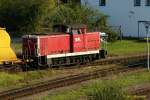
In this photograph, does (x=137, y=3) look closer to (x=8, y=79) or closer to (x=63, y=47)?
(x=63, y=47)

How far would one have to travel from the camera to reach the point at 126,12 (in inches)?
2173

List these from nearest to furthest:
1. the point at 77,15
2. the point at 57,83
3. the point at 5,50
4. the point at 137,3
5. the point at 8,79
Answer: the point at 57,83 < the point at 8,79 < the point at 5,50 < the point at 77,15 < the point at 137,3

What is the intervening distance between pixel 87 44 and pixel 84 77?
674cm

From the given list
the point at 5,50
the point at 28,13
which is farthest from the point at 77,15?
the point at 5,50

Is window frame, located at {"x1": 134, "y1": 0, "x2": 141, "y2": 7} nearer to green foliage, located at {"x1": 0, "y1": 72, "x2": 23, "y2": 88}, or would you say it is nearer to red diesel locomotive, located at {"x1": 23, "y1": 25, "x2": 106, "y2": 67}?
red diesel locomotive, located at {"x1": 23, "y1": 25, "x2": 106, "y2": 67}

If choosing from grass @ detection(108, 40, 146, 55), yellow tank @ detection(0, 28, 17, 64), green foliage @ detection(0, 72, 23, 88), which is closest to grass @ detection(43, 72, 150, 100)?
green foliage @ detection(0, 72, 23, 88)

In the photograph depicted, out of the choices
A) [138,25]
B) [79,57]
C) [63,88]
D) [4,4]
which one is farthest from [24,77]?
[138,25]

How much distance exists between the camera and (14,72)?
93.7 feet

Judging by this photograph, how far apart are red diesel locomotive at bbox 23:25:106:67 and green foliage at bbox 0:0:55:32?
13.9 m

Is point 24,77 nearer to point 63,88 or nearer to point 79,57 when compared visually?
point 63,88

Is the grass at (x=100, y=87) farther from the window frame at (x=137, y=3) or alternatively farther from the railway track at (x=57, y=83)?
the window frame at (x=137, y=3)

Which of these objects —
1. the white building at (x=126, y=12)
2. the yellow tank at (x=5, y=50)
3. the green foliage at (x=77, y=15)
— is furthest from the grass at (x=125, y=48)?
the yellow tank at (x=5, y=50)

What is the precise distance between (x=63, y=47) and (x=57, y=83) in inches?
281

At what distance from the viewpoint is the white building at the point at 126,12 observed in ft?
175
